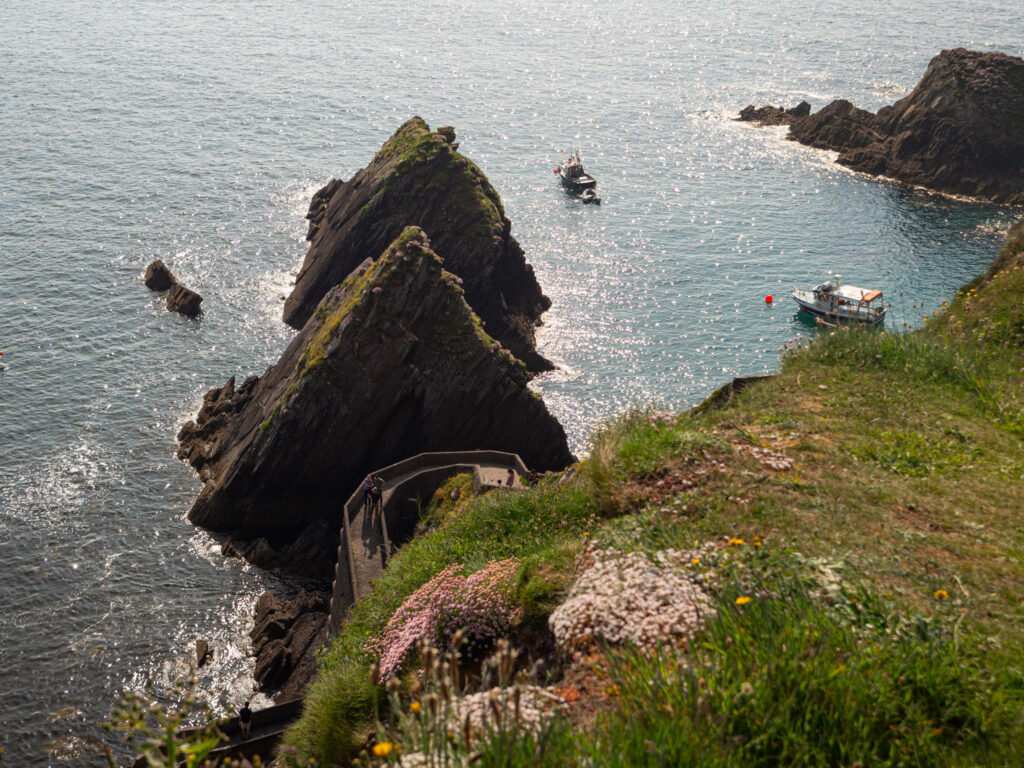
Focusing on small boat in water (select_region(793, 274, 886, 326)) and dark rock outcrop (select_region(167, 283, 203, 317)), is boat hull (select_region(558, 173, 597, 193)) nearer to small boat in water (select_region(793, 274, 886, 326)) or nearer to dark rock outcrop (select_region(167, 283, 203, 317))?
small boat in water (select_region(793, 274, 886, 326))

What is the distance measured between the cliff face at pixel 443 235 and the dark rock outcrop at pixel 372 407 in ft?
52.2

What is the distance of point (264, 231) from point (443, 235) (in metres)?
27.6

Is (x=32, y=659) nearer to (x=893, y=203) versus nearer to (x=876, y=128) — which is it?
(x=893, y=203)

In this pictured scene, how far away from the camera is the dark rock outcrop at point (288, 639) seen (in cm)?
3227

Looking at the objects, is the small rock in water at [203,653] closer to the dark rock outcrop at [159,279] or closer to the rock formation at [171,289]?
the rock formation at [171,289]

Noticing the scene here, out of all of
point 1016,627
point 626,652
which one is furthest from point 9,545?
point 1016,627

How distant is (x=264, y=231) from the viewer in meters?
81.4

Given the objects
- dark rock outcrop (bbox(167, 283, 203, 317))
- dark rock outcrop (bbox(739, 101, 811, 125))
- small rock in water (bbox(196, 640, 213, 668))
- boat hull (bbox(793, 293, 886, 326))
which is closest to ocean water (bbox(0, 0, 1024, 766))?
small rock in water (bbox(196, 640, 213, 668))

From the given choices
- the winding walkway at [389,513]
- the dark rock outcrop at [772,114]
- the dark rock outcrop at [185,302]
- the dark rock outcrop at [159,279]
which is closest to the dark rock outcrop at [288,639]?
the winding walkway at [389,513]

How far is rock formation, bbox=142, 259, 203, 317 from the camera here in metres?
64.9

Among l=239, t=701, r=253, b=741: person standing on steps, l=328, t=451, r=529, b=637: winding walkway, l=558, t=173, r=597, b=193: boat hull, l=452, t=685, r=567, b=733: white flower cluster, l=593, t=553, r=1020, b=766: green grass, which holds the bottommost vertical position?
l=239, t=701, r=253, b=741: person standing on steps

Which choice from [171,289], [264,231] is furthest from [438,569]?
[264,231]

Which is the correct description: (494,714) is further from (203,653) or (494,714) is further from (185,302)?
(185,302)

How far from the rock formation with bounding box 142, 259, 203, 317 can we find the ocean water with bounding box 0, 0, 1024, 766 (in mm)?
1166
